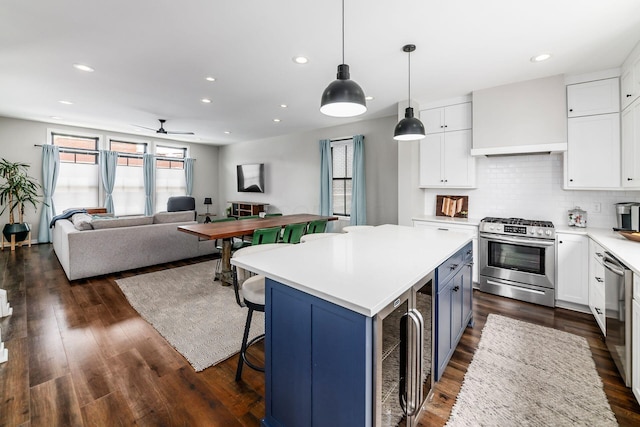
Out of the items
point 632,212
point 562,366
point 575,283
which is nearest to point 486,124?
point 632,212

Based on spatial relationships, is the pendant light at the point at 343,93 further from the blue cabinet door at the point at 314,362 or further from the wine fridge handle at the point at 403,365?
the wine fridge handle at the point at 403,365

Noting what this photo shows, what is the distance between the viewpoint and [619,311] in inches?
74.2

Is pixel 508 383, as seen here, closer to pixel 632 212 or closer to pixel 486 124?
pixel 632 212

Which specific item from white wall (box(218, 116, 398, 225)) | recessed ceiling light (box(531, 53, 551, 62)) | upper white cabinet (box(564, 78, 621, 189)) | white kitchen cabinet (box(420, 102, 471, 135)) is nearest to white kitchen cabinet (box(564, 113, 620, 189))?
upper white cabinet (box(564, 78, 621, 189))

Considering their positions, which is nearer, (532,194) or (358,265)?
(358,265)

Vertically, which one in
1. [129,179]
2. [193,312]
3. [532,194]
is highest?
[129,179]

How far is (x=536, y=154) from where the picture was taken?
356 centimetres

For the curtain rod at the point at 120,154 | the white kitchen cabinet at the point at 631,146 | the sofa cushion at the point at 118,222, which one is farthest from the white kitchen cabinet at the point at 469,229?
the curtain rod at the point at 120,154

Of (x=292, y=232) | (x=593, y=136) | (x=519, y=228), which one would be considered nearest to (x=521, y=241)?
(x=519, y=228)

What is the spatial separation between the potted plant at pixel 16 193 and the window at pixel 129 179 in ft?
5.22

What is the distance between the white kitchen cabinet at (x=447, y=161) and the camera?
3.85 meters

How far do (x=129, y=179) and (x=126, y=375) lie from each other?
7043mm

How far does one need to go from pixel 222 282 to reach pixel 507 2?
4.03 meters

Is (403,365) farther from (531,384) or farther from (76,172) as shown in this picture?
(76,172)
